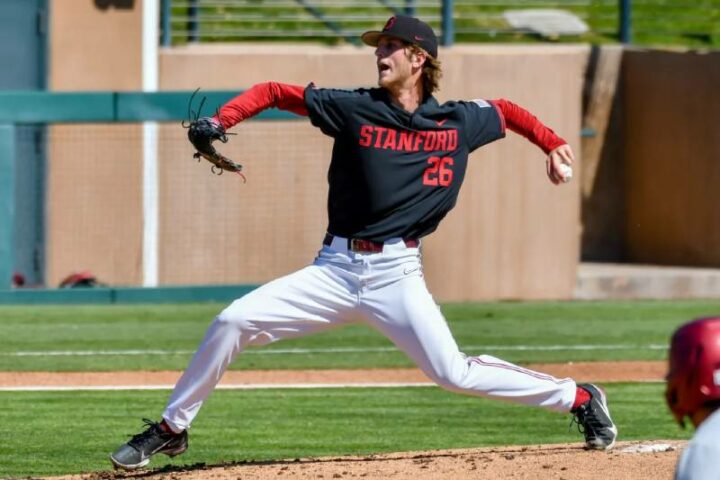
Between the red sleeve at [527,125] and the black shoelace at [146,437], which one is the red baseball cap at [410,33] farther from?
the black shoelace at [146,437]

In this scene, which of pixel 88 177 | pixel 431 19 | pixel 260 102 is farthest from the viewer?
pixel 431 19

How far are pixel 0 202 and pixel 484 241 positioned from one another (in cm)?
570

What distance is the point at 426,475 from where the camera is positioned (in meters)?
6.21

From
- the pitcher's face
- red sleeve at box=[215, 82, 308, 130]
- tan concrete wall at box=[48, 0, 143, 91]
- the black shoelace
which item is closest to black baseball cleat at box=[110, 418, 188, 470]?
the black shoelace

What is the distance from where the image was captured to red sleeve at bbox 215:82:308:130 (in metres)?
6.10

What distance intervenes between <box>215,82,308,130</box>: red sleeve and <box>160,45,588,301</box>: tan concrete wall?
10195mm

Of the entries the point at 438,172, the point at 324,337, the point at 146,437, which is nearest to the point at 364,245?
the point at 438,172

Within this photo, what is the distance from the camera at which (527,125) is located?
667 cm

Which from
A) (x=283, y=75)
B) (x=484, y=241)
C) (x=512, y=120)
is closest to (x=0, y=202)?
(x=283, y=75)

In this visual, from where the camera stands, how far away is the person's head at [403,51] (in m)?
6.32

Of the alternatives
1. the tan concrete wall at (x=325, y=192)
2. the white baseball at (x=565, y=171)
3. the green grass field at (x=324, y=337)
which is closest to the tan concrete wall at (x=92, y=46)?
the tan concrete wall at (x=325, y=192)

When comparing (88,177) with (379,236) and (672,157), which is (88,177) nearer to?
(672,157)

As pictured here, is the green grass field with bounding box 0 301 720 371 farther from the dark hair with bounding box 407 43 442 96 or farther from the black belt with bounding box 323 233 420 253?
the black belt with bounding box 323 233 420 253

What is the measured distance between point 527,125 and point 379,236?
994 millimetres
